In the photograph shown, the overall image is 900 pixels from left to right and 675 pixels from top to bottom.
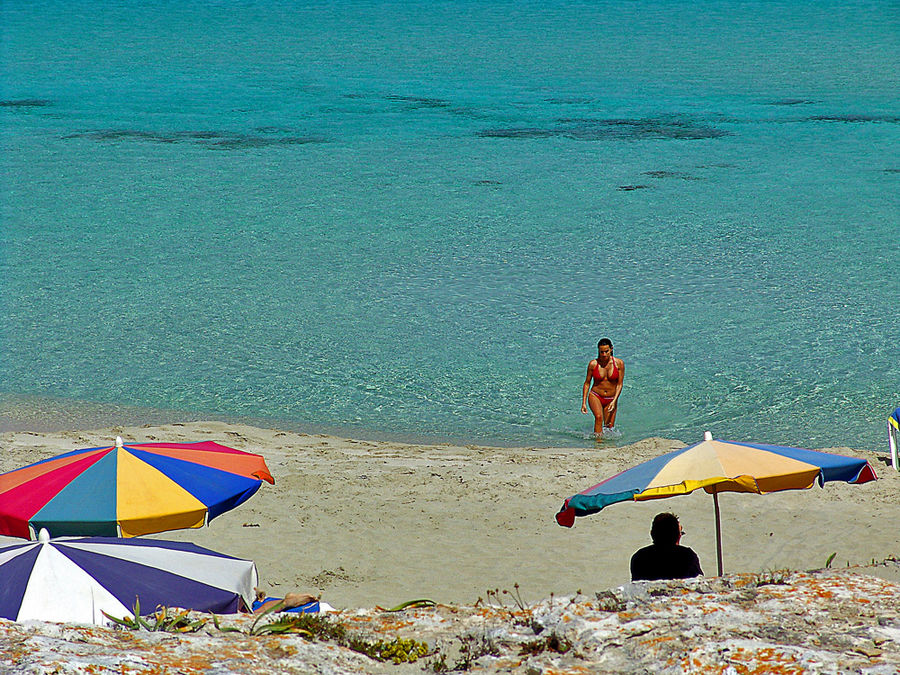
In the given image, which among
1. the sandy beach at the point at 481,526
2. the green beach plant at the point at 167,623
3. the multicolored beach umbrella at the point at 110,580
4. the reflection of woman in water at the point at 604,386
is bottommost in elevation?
the sandy beach at the point at 481,526

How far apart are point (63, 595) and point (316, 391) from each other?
9101mm

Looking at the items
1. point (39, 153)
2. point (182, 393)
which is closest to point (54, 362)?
point (182, 393)

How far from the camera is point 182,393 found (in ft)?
46.0

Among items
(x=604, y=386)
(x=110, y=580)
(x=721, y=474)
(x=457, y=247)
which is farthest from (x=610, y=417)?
(x=457, y=247)

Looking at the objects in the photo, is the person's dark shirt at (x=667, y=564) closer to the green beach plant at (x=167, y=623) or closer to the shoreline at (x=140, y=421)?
the green beach plant at (x=167, y=623)

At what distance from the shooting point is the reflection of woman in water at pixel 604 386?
12.3m

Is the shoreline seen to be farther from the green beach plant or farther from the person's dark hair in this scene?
the green beach plant

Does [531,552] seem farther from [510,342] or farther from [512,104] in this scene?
[512,104]

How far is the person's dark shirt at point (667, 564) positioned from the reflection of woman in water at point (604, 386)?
19.6 feet

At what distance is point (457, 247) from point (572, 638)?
59.2 ft

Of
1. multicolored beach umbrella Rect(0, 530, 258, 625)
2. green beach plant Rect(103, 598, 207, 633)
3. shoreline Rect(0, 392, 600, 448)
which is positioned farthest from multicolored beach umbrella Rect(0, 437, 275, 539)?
shoreline Rect(0, 392, 600, 448)

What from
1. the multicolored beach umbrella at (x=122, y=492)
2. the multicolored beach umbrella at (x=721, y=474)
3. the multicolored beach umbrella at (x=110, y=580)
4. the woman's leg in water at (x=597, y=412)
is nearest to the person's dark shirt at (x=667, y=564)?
the multicolored beach umbrella at (x=721, y=474)

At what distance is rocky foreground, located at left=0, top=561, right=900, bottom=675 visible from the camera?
3311mm

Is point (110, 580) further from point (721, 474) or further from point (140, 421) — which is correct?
point (140, 421)
